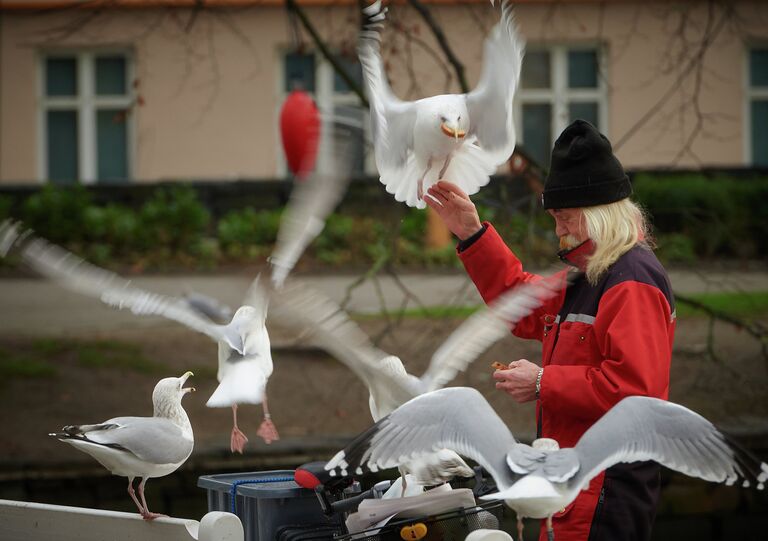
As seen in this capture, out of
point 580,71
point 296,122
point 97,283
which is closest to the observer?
point 97,283

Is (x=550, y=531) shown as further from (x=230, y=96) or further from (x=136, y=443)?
(x=230, y=96)

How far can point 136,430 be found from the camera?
293 cm

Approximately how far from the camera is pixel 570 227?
2.86 m

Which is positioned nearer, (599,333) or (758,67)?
(599,333)

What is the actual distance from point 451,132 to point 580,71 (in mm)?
12329

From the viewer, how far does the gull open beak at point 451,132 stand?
146 inches

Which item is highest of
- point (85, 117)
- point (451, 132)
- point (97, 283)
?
point (85, 117)

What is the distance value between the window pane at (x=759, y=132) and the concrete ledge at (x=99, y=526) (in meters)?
14.0

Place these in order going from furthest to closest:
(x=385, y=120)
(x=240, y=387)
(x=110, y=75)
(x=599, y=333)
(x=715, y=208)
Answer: (x=110, y=75) → (x=715, y=208) → (x=385, y=120) → (x=240, y=387) → (x=599, y=333)

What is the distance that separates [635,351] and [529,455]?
1.23 feet

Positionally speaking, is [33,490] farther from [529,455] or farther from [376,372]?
[529,455]

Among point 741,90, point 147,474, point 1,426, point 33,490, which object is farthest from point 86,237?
point 147,474

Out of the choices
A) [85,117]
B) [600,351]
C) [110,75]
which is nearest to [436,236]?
[110,75]

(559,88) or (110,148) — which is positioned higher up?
(559,88)
